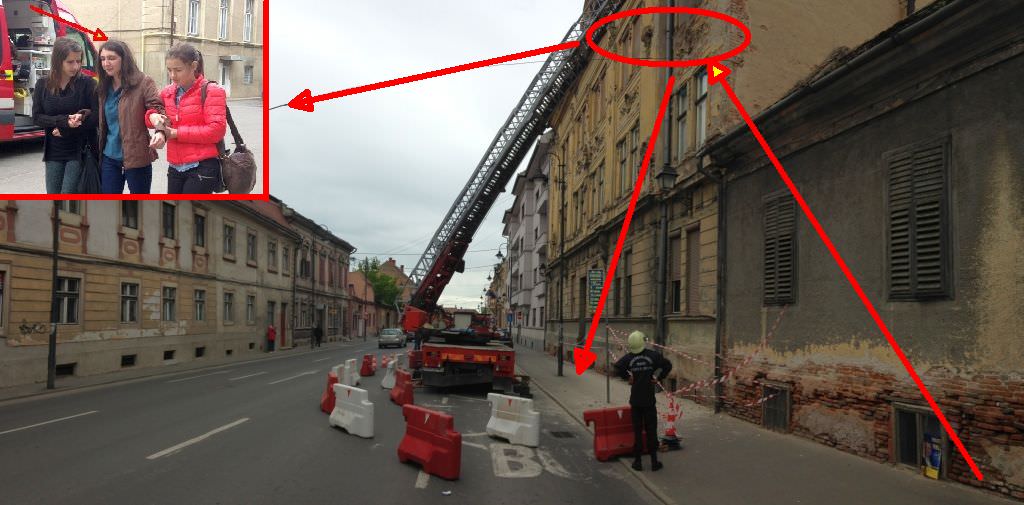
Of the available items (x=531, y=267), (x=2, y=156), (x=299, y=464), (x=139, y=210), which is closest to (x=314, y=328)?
(x=531, y=267)

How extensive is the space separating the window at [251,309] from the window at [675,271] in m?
28.2

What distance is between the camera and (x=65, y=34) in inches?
394

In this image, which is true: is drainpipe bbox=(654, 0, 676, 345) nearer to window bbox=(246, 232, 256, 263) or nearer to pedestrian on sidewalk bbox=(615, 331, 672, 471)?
pedestrian on sidewalk bbox=(615, 331, 672, 471)

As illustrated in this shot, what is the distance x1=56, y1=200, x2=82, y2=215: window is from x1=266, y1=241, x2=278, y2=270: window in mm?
19774

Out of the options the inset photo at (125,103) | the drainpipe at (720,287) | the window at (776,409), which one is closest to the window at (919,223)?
the window at (776,409)

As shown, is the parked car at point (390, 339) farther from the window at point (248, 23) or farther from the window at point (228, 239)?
the window at point (248, 23)

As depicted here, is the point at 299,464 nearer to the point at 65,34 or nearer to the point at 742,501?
the point at 742,501

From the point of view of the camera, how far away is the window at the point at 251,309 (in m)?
38.2

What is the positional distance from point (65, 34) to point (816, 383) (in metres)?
12.3

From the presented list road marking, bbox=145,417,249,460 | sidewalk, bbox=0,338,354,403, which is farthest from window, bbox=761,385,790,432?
sidewalk, bbox=0,338,354,403

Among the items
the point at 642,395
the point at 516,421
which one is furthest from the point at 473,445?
the point at 642,395

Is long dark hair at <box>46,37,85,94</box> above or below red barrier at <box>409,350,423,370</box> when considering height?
above

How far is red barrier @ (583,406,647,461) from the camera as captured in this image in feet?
29.8

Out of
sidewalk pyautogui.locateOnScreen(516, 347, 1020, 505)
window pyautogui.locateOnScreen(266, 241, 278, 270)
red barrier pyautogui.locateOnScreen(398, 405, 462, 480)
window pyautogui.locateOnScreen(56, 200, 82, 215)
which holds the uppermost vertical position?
window pyautogui.locateOnScreen(56, 200, 82, 215)
